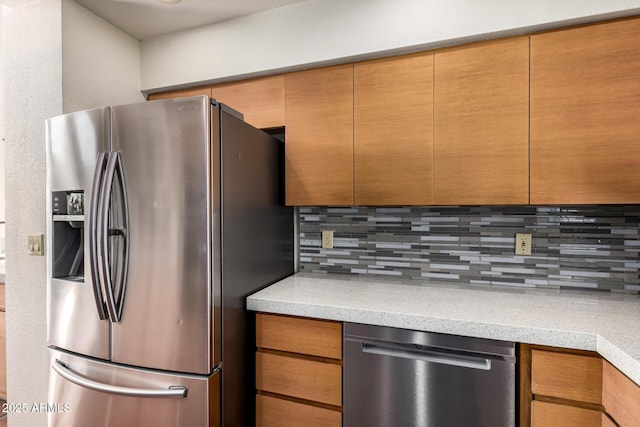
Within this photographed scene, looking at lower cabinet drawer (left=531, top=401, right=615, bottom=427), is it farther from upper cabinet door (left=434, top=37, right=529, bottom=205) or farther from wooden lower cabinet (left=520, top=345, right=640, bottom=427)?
upper cabinet door (left=434, top=37, right=529, bottom=205)

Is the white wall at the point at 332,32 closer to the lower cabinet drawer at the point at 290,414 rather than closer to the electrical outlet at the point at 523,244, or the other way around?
the electrical outlet at the point at 523,244

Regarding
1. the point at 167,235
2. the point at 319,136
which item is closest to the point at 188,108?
the point at 167,235

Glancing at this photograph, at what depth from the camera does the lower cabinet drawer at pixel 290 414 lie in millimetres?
1383

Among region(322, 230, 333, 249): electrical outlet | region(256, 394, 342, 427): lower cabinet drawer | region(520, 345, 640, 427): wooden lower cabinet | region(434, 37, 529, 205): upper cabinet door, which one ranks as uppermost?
region(434, 37, 529, 205): upper cabinet door

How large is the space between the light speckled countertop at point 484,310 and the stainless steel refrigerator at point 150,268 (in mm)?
305

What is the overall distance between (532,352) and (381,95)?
129cm

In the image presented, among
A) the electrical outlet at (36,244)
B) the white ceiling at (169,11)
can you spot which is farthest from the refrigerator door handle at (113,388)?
the white ceiling at (169,11)

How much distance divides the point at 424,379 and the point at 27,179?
87.0 inches

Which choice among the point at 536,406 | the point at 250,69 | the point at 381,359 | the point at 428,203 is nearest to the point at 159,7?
the point at 250,69

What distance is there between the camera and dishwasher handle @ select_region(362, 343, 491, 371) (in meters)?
1.19

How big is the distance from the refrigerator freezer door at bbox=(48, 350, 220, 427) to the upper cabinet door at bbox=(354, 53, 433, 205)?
1.13 meters

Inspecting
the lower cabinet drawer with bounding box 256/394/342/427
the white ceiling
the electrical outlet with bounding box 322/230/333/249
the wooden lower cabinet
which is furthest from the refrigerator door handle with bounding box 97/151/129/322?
the wooden lower cabinet

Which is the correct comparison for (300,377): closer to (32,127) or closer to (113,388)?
(113,388)

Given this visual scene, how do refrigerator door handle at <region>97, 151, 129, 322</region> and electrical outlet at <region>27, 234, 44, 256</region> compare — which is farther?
electrical outlet at <region>27, 234, 44, 256</region>
